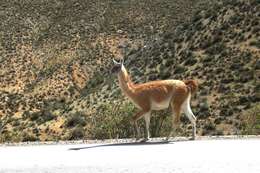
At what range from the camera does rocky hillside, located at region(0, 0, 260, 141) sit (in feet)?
120

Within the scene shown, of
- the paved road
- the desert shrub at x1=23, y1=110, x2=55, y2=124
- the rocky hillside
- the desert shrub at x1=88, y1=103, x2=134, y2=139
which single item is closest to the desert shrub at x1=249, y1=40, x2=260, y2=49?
the rocky hillside

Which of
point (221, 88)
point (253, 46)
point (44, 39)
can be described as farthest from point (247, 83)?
point (44, 39)

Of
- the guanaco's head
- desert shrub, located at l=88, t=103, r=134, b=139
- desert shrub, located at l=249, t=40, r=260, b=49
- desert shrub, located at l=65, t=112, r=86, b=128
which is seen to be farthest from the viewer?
desert shrub, located at l=249, t=40, r=260, b=49

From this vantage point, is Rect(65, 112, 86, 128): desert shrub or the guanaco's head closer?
the guanaco's head

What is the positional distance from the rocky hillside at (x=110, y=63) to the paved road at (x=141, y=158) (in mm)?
4348

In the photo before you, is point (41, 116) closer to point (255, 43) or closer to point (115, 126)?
point (255, 43)

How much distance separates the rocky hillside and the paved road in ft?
14.3

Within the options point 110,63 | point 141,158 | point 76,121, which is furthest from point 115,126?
point 110,63

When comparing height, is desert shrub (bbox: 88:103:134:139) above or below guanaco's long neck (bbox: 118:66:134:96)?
below

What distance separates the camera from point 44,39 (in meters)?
76.5

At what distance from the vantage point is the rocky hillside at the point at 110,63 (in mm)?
36469

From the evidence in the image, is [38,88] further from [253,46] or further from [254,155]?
[254,155]

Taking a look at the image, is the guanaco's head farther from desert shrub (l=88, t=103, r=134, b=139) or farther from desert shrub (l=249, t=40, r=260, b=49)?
desert shrub (l=249, t=40, r=260, b=49)

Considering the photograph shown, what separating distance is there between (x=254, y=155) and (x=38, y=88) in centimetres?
5881
